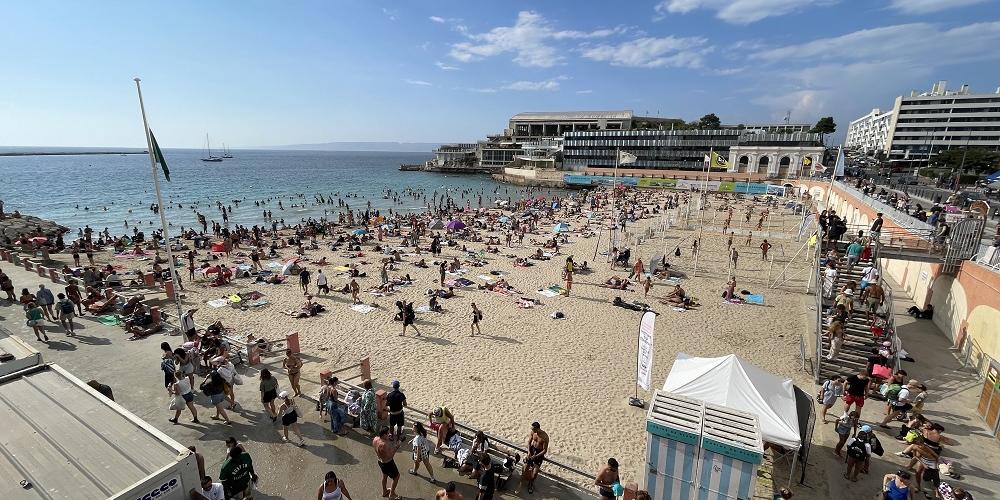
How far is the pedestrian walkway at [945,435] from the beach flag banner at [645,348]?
3.16 m

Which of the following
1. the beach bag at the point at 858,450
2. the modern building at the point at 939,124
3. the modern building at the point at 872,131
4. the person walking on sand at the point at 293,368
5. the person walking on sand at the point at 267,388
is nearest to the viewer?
the beach bag at the point at 858,450

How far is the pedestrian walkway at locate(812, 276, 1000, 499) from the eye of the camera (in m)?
7.73

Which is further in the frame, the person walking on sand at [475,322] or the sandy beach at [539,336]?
the person walking on sand at [475,322]

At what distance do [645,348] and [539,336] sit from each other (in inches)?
200

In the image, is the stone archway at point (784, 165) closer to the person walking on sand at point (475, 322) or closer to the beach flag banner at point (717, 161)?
the beach flag banner at point (717, 161)

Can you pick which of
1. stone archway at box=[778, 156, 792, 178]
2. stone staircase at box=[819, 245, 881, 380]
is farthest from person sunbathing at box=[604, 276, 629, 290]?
stone archway at box=[778, 156, 792, 178]

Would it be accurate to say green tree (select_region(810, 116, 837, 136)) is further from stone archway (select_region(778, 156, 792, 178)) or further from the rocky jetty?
the rocky jetty

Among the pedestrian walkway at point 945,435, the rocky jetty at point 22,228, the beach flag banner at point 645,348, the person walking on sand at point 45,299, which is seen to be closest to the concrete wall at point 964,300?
the pedestrian walkway at point 945,435

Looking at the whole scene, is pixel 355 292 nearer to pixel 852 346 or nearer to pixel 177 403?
pixel 177 403

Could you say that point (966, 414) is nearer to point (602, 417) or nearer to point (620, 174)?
point (602, 417)

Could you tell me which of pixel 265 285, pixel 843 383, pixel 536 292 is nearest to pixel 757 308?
pixel 843 383

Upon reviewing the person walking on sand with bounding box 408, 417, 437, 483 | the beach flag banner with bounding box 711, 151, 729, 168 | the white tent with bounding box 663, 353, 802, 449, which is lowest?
the person walking on sand with bounding box 408, 417, 437, 483

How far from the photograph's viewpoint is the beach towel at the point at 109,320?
521 inches

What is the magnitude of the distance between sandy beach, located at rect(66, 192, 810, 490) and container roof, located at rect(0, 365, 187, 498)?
416 centimetres
